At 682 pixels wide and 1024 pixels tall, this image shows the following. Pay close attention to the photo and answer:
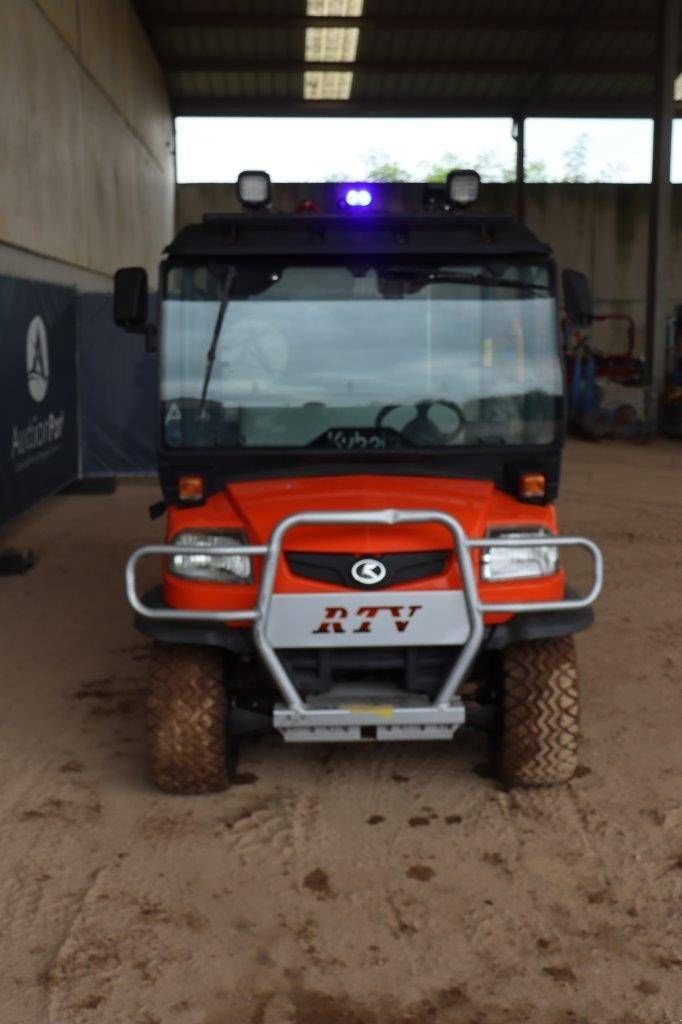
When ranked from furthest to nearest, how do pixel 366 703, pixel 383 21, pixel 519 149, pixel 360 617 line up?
pixel 519 149 < pixel 383 21 < pixel 366 703 < pixel 360 617

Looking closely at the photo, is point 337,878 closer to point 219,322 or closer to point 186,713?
point 186,713

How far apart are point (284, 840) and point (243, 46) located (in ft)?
68.9

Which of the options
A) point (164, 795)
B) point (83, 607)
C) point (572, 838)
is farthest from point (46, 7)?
point (572, 838)

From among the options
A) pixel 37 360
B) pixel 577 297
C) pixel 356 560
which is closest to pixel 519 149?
pixel 37 360

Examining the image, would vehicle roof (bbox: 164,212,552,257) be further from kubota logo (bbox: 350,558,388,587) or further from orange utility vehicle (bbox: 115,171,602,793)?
kubota logo (bbox: 350,558,388,587)

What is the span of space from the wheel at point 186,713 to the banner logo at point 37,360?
19.4ft

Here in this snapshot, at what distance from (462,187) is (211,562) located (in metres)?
2.06

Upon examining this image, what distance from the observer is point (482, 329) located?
15.1 feet

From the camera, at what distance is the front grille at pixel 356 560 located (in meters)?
3.94

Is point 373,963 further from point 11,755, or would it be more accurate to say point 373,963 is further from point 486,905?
point 11,755

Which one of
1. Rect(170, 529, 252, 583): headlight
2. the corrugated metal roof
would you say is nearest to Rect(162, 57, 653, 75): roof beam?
the corrugated metal roof

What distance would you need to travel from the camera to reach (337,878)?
12.2 ft

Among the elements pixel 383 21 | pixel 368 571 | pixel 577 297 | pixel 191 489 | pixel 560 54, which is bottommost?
pixel 368 571

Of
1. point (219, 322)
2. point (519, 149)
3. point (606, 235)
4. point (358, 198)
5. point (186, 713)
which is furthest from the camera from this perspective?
point (606, 235)
